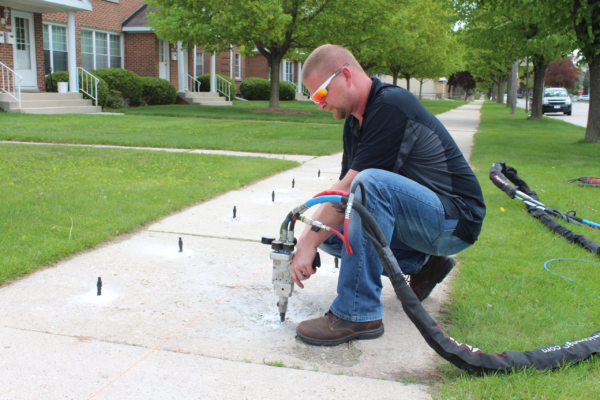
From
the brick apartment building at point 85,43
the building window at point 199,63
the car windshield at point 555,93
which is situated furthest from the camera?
the car windshield at point 555,93

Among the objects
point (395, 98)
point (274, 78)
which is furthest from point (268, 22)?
point (395, 98)

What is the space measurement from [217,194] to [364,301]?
363 centimetres

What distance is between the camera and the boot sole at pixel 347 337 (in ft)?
8.75

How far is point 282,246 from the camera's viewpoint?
2.64 metres

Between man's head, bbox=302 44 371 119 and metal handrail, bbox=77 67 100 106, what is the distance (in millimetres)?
18577

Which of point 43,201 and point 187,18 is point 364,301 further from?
point 187,18

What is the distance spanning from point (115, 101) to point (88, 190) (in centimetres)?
1712

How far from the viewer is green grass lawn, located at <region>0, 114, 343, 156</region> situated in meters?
10.4

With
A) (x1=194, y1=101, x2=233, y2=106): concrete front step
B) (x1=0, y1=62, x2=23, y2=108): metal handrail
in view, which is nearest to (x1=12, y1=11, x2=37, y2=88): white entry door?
(x1=0, y1=62, x2=23, y2=108): metal handrail

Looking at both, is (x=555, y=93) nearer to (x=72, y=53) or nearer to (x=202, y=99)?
(x=202, y=99)

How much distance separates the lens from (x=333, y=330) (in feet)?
8.77

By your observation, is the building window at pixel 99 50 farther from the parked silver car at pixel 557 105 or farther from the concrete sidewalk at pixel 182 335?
the parked silver car at pixel 557 105

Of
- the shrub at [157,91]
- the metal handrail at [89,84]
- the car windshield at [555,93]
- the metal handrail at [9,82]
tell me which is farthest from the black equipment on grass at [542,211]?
the car windshield at [555,93]

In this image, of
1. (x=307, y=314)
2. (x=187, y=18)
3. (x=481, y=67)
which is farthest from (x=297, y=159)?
(x=481, y=67)
